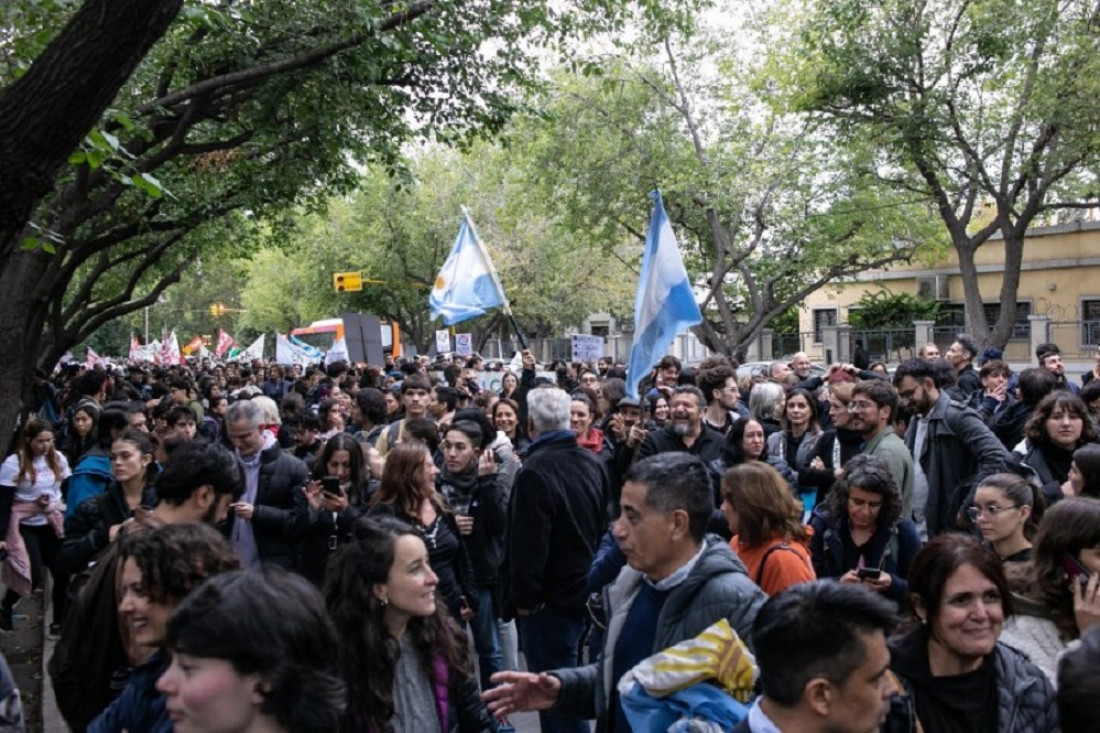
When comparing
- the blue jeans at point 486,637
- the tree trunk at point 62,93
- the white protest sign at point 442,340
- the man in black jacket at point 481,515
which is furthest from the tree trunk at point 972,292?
the tree trunk at point 62,93

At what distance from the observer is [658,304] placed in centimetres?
823

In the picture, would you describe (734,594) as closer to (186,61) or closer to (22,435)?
(22,435)

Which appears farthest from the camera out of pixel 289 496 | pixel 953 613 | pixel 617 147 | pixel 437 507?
pixel 617 147

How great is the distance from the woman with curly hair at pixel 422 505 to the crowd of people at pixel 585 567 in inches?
0.7

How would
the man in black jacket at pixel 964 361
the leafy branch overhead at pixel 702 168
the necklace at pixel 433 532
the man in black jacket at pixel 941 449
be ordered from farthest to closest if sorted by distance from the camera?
1. the leafy branch overhead at pixel 702 168
2. the man in black jacket at pixel 964 361
3. the man in black jacket at pixel 941 449
4. the necklace at pixel 433 532

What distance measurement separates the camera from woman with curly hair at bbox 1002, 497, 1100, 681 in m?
3.61

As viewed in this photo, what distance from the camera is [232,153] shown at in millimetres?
16641

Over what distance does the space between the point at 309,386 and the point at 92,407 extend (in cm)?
740

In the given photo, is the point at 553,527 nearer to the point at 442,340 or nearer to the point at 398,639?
the point at 398,639

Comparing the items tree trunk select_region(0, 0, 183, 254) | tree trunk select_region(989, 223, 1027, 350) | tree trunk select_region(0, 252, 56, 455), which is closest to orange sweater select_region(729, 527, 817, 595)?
tree trunk select_region(0, 0, 183, 254)

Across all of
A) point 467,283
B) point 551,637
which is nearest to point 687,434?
point 551,637

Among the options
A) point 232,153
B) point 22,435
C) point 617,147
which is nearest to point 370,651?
point 22,435

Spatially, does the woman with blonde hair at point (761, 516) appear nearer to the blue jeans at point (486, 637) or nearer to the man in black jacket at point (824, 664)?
the man in black jacket at point (824, 664)

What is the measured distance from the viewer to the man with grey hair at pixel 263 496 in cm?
618
